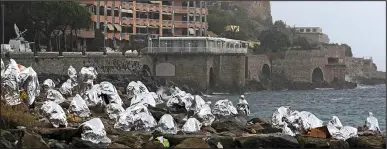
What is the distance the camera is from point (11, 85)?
16172mm

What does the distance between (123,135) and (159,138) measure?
103 centimetres

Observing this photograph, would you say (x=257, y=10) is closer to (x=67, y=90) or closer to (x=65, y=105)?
(x=67, y=90)

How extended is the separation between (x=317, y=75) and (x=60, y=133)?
6056cm

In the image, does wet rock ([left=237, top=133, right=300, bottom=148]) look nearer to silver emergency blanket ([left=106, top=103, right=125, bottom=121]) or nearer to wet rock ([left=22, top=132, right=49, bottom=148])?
wet rock ([left=22, top=132, right=49, bottom=148])

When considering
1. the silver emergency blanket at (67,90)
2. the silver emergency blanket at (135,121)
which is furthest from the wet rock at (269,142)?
the silver emergency blanket at (67,90)

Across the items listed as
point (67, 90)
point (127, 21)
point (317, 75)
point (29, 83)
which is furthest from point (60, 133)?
point (317, 75)

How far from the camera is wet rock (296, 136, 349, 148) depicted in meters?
14.1

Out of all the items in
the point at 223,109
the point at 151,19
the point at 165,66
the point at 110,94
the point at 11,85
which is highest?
the point at 151,19

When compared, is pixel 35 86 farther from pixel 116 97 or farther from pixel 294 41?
pixel 294 41

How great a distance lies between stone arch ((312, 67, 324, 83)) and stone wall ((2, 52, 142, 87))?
30307 mm

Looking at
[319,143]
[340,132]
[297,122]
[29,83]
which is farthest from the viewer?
[29,83]

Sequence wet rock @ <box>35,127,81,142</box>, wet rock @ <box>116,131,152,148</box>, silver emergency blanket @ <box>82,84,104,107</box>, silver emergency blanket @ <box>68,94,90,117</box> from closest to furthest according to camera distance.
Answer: wet rock @ <box>116,131,152,148</box>
wet rock @ <box>35,127,81,142</box>
silver emergency blanket @ <box>68,94,90,117</box>
silver emergency blanket @ <box>82,84,104,107</box>

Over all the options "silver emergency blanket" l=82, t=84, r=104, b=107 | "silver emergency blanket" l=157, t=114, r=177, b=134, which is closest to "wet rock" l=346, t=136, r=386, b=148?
"silver emergency blanket" l=157, t=114, r=177, b=134

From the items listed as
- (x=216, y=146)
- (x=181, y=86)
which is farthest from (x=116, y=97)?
(x=181, y=86)
